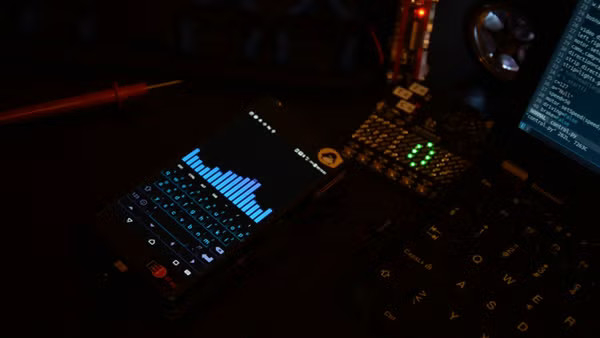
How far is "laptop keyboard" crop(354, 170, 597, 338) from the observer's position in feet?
2.54

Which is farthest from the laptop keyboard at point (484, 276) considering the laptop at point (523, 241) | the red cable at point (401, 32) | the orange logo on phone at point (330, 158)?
the red cable at point (401, 32)

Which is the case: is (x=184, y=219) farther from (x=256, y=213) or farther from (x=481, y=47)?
(x=481, y=47)

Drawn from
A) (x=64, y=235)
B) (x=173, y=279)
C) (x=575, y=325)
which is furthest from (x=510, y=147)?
(x=64, y=235)

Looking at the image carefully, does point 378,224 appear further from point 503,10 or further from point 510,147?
point 503,10

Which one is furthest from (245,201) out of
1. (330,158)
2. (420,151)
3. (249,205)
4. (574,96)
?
(574,96)

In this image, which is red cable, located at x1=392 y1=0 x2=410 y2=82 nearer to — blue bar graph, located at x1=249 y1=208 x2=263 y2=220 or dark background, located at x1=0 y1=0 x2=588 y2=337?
dark background, located at x1=0 y1=0 x2=588 y2=337

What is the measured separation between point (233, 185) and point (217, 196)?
0.9 inches

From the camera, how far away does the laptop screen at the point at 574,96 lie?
747 mm

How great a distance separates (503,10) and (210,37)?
43 centimetres

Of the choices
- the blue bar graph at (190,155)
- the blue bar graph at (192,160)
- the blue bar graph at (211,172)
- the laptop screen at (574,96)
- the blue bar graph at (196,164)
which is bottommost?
the laptop screen at (574,96)

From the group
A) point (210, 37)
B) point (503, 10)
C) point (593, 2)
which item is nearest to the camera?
point (593, 2)

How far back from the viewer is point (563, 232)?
848mm

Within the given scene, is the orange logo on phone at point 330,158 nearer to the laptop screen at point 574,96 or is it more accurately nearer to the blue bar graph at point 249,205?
the blue bar graph at point 249,205

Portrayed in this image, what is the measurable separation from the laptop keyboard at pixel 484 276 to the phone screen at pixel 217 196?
0.13 m
